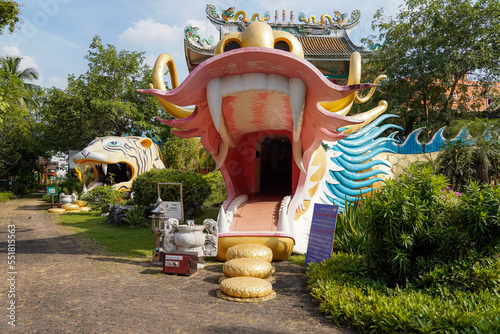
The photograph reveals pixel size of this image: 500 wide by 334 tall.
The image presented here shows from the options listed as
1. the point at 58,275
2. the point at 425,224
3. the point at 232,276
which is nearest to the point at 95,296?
the point at 58,275

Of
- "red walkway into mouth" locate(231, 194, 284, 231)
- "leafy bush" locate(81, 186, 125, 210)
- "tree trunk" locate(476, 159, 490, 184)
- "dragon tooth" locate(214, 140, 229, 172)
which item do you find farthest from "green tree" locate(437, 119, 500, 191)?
"leafy bush" locate(81, 186, 125, 210)

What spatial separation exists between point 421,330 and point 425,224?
1291 millimetres

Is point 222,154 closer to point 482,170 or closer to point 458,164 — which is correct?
point 458,164

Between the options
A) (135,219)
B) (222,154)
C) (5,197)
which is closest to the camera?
(222,154)

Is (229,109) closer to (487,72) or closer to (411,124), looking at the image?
(411,124)

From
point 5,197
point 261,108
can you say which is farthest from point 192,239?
point 5,197

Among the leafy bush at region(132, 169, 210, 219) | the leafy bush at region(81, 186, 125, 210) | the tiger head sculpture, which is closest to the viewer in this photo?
the leafy bush at region(132, 169, 210, 219)

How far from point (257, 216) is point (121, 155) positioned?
32.1ft

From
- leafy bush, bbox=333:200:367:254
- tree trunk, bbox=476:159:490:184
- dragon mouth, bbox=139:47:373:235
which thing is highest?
dragon mouth, bbox=139:47:373:235

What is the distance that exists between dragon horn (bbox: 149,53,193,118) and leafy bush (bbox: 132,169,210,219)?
13.5 feet

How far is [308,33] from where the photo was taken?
58.9 feet

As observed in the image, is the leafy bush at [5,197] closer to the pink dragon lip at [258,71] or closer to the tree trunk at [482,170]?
the pink dragon lip at [258,71]

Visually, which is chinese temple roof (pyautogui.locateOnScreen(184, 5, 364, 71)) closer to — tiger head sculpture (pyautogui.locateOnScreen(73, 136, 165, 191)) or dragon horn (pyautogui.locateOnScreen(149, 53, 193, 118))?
tiger head sculpture (pyautogui.locateOnScreen(73, 136, 165, 191))

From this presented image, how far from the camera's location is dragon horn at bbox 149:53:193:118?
5172 mm
